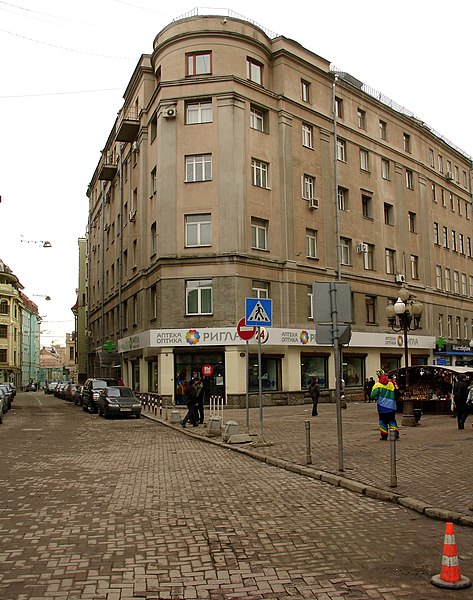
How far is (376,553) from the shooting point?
591 cm

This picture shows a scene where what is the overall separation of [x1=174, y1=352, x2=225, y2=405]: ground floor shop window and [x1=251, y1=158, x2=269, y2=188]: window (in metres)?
9.39

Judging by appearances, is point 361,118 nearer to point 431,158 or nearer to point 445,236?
point 431,158

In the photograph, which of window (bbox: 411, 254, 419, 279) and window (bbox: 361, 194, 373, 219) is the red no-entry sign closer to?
window (bbox: 361, 194, 373, 219)

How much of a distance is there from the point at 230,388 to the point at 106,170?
23.5m

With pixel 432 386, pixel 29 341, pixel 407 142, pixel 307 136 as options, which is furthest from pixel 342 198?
pixel 29 341

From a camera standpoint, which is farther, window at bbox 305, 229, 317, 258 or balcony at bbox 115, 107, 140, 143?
balcony at bbox 115, 107, 140, 143

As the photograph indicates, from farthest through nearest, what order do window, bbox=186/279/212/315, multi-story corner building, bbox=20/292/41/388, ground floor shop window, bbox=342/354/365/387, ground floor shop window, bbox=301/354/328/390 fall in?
multi-story corner building, bbox=20/292/41/388 < ground floor shop window, bbox=342/354/365/387 < ground floor shop window, bbox=301/354/328/390 < window, bbox=186/279/212/315

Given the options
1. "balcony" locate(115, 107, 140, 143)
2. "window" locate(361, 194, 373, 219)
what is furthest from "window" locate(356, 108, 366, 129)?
"balcony" locate(115, 107, 140, 143)

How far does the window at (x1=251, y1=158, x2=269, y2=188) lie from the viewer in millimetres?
32312

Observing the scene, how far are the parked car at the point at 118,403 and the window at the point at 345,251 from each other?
1630 centimetres

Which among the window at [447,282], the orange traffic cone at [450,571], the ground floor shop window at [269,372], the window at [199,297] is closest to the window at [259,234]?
the window at [199,297]

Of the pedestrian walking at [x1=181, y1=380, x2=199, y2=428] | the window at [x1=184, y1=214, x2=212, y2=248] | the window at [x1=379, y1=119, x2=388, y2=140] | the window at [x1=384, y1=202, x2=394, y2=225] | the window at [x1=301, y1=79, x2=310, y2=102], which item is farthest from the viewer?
the window at [x1=379, y1=119, x2=388, y2=140]

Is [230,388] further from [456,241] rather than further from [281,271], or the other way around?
[456,241]

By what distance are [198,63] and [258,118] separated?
14.0 feet
